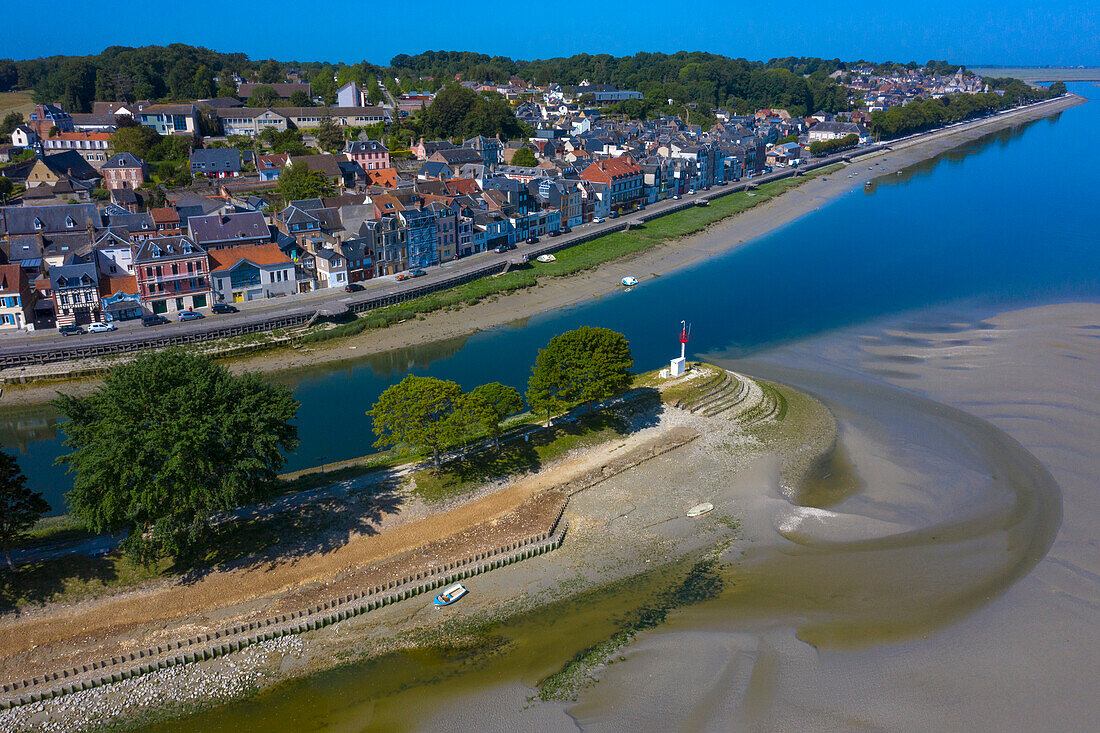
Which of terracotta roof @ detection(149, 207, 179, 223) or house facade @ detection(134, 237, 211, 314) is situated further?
terracotta roof @ detection(149, 207, 179, 223)

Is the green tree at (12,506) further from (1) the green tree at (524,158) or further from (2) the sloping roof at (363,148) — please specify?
(1) the green tree at (524,158)

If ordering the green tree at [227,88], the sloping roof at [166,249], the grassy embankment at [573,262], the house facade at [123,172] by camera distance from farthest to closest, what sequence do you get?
the green tree at [227,88] → the house facade at [123,172] → the grassy embankment at [573,262] → the sloping roof at [166,249]

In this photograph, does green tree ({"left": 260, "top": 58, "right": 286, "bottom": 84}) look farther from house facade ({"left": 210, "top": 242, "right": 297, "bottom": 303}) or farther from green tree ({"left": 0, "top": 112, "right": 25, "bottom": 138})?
house facade ({"left": 210, "top": 242, "right": 297, "bottom": 303})

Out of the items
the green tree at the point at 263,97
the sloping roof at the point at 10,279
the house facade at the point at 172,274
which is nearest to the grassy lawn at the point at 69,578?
the house facade at the point at 172,274

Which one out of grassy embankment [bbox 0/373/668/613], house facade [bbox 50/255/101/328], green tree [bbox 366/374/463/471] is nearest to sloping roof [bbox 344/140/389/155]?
house facade [bbox 50/255/101/328]

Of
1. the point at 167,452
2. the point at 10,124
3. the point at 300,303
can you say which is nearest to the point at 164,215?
the point at 300,303
